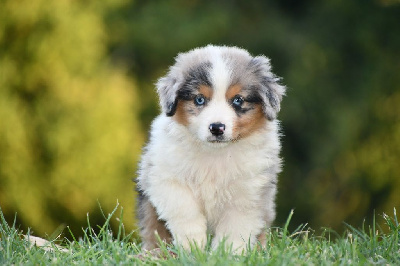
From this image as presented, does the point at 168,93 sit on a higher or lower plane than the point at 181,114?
higher

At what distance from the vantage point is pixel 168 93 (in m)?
5.69

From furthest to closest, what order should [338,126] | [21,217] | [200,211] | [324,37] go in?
[324,37] → [338,126] → [21,217] → [200,211]

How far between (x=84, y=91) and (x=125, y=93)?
2.39 ft

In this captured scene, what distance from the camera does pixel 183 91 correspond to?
5637mm

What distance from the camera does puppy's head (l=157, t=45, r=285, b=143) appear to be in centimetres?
540

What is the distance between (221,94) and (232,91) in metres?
0.08

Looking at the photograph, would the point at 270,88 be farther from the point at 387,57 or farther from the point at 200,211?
the point at 387,57

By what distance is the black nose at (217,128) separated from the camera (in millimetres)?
5312

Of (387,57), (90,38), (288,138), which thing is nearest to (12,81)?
(90,38)

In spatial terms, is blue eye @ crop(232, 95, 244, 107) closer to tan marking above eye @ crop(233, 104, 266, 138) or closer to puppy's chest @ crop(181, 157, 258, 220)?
tan marking above eye @ crop(233, 104, 266, 138)

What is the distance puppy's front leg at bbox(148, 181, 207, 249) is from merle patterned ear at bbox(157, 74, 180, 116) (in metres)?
0.52

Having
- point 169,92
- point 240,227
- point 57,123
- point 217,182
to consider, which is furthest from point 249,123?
point 57,123

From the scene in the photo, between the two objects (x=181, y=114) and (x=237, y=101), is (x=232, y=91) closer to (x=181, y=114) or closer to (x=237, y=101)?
(x=237, y=101)

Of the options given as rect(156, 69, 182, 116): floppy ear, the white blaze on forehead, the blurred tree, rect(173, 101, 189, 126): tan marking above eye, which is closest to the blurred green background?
the blurred tree
